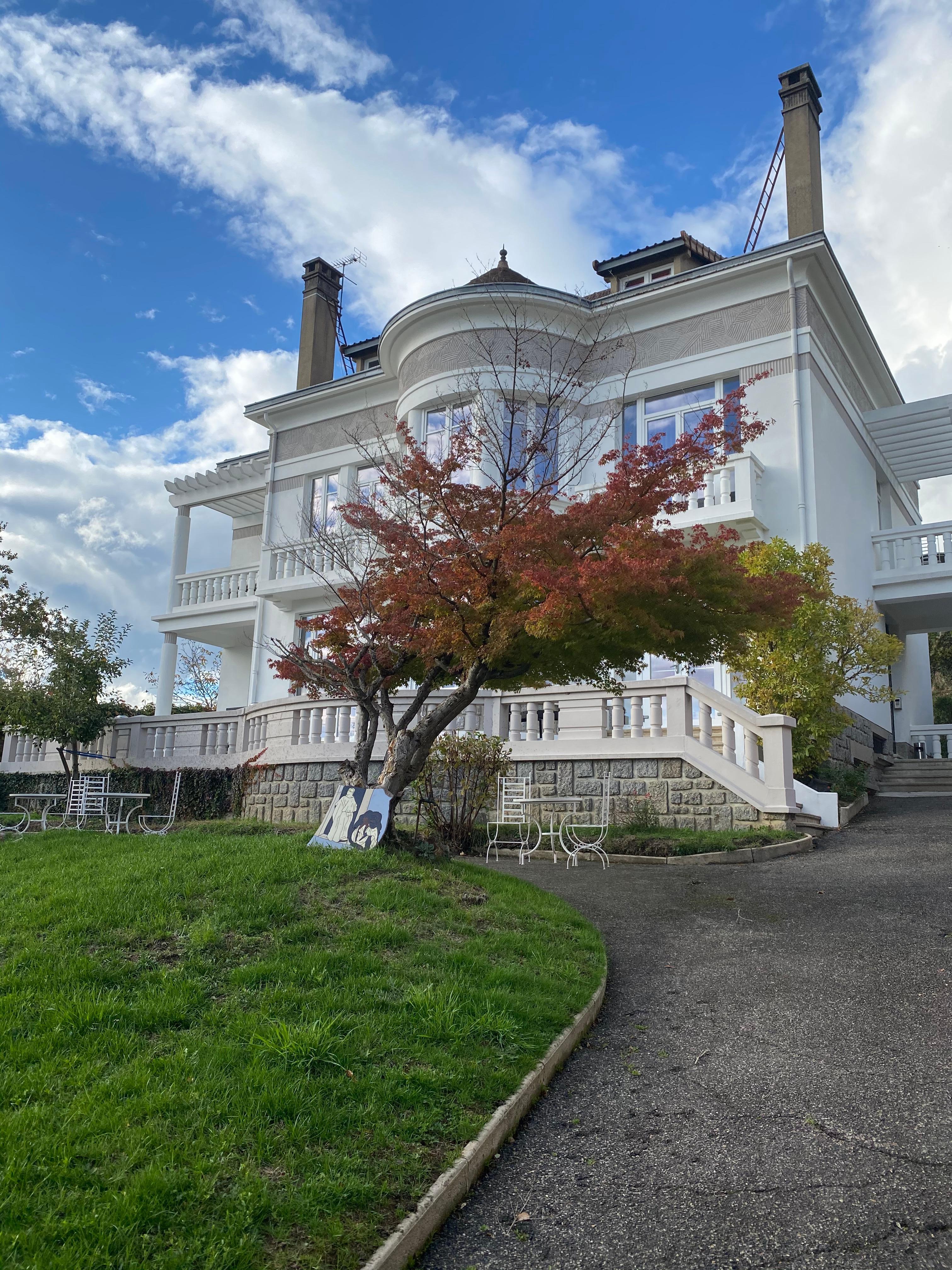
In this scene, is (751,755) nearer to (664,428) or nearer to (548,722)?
(548,722)

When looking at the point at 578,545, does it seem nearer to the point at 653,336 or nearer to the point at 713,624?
the point at 713,624

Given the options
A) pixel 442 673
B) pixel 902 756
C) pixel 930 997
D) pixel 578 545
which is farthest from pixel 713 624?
pixel 902 756

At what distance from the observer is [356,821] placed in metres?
7.93

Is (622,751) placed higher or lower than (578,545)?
lower

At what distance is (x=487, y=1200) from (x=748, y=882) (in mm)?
6073

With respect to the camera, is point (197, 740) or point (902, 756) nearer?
point (197, 740)

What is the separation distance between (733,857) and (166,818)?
928cm

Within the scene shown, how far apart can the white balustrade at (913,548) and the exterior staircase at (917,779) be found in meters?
4.00

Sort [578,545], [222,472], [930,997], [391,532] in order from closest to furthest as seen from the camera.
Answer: [930,997] < [578,545] < [391,532] < [222,472]

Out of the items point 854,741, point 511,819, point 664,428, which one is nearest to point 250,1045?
point 511,819

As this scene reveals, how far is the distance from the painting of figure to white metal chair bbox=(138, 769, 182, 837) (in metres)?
3.05

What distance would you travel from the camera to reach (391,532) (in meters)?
8.55


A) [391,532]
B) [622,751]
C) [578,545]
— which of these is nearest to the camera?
[578,545]

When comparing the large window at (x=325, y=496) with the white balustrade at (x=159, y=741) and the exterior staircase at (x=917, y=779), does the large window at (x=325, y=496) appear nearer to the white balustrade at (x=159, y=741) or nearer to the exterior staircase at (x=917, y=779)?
the white balustrade at (x=159, y=741)
